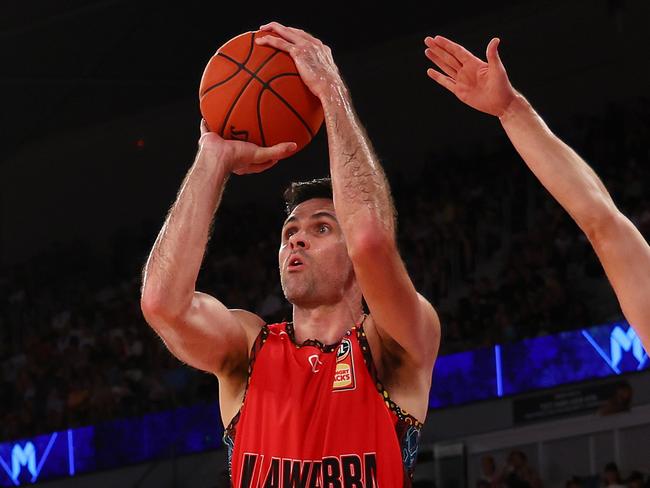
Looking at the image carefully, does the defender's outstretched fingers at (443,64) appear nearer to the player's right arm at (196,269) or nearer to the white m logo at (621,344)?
the player's right arm at (196,269)

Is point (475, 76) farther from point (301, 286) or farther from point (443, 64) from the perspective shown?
point (301, 286)

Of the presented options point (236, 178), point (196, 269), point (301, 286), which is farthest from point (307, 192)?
point (236, 178)

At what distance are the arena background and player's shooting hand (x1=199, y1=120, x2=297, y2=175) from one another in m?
7.70

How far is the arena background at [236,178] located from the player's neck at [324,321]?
24.3 feet

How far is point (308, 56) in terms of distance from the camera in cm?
418

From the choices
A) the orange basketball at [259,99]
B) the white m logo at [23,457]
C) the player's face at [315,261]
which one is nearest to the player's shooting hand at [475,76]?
the orange basketball at [259,99]

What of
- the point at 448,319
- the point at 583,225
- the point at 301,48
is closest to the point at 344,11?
the point at 448,319

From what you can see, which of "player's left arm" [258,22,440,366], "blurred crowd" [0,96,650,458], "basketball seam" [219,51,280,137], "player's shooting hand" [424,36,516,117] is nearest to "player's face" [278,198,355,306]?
"player's left arm" [258,22,440,366]

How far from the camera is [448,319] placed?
12375 millimetres

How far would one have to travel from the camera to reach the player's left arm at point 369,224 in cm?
379

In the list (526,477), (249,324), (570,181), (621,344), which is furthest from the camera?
(621,344)

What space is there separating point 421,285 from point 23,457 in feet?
15.0

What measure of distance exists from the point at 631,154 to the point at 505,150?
202cm

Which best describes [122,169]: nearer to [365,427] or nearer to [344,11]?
[344,11]
